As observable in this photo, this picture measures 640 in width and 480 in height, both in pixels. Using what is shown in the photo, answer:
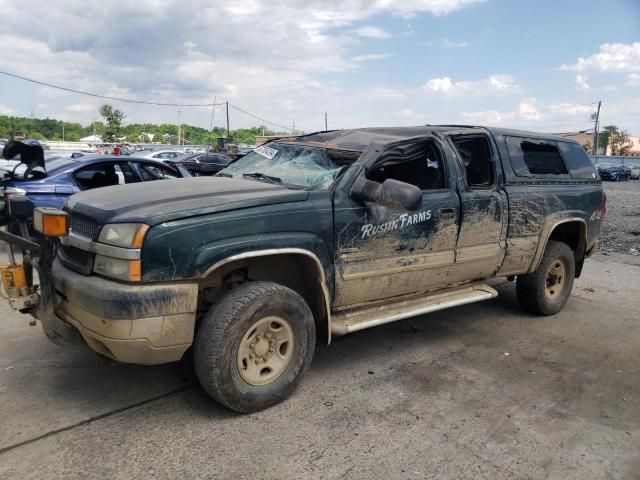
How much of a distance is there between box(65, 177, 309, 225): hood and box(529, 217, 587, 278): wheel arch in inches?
109

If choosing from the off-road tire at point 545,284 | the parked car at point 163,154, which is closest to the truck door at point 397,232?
the off-road tire at point 545,284

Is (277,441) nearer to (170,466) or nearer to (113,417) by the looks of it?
(170,466)

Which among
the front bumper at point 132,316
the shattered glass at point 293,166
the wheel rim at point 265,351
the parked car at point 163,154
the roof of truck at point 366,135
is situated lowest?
the wheel rim at point 265,351

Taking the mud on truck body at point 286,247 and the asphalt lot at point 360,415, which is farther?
the mud on truck body at point 286,247

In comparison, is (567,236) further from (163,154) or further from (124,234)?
(163,154)

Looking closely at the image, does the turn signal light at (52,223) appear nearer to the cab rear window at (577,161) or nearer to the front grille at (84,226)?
the front grille at (84,226)

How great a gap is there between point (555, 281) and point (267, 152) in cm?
335

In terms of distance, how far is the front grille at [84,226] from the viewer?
314cm

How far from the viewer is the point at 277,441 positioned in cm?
302

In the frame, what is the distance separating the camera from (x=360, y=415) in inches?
131

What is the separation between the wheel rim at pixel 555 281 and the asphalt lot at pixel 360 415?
0.80 metres

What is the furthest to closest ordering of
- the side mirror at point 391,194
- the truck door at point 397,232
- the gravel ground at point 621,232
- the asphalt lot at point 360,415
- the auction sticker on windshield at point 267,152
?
the gravel ground at point 621,232
the auction sticker on windshield at point 267,152
the truck door at point 397,232
the side mirror at point 391,194
the asphalt lot at point 360,415

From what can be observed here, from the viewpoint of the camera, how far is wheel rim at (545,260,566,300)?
218 inches

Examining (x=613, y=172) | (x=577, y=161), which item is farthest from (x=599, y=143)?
(x=577, y=161)
